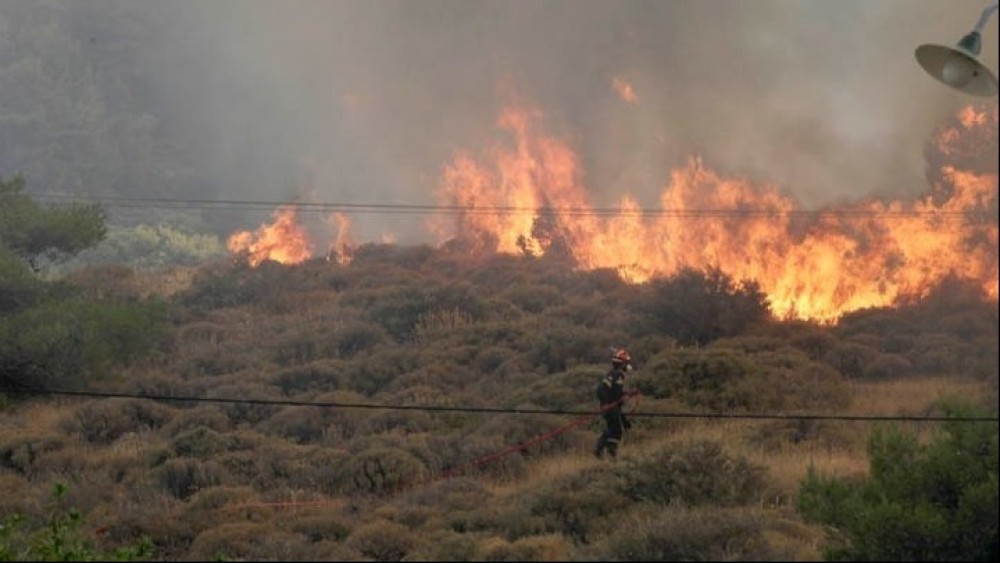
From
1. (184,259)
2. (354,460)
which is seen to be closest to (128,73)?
(184,259)

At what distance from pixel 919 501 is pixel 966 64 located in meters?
4.13

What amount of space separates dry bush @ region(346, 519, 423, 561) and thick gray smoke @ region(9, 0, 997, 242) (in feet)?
25.3

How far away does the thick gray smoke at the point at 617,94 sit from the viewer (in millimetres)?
35938

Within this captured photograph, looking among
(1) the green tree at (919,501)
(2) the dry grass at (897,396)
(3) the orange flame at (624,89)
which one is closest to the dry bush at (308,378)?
(2) the dry grass at (897,396)

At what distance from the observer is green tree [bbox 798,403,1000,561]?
1129cm

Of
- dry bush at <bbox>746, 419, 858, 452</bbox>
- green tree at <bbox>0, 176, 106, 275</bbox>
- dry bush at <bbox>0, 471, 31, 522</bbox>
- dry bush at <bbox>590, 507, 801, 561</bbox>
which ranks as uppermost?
green tree at <bbox>0, 176, 106, 275</bbox>

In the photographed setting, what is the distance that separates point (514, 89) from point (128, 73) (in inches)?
1727

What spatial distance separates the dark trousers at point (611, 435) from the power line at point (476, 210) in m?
5.37

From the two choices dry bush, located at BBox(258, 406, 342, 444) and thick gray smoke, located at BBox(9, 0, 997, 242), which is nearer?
dry bush, located at BBox(258, 406, 342, 444)

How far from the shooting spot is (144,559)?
45.2ft

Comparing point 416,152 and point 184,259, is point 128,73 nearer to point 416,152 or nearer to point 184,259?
point 184,259

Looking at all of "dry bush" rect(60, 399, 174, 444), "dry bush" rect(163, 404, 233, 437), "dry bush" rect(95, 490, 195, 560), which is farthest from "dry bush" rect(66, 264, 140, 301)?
"dry bush" rect(95, 490, 195, 560)

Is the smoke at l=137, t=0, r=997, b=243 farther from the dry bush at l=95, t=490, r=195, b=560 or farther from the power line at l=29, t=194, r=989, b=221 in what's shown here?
the dry bush at l=95, t=490, r=195, b=560

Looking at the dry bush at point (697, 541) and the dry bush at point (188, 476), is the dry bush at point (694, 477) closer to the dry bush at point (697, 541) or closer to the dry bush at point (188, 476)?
the dry bush at point (697, 541)
